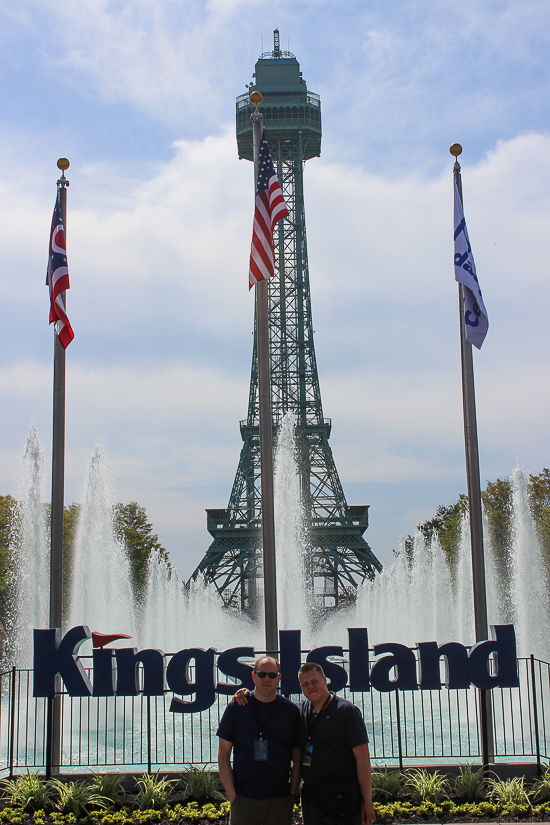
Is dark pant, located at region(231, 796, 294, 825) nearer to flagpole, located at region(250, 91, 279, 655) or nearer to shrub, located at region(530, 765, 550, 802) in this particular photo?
flagpole, located at region(250, 91, 279, 655)

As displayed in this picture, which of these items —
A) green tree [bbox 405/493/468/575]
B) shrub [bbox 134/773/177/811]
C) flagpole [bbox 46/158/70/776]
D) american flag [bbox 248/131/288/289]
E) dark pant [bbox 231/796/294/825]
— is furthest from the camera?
green tree [bbox 405/493/468/575]

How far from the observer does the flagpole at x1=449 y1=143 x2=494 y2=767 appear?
9977 mm

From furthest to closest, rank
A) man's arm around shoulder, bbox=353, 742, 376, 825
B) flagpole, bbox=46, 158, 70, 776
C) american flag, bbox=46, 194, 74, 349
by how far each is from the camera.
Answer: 1. american flag, bbox=46, 194, 74, 349
2. flagpole, bbox=46, 158, 70, 776
3. man's arm around shoulder, bbox=353, 742, 376, 825

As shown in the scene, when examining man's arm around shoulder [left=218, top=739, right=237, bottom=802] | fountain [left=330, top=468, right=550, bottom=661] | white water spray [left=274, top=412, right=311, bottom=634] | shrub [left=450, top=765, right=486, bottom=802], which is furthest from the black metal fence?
white water spray [left=274, top=412, right=311, bottom=634]

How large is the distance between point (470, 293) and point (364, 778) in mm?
7814

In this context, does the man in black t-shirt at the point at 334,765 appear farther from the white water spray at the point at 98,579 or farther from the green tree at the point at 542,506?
the green tree at the point at 542,506

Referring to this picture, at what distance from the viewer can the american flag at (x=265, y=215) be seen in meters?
11.2

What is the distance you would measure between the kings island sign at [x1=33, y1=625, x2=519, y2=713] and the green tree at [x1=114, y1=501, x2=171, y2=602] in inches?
1275

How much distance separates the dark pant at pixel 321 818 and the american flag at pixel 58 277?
800 centimetres

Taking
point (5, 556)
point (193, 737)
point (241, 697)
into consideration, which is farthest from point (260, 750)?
point (5, 556)

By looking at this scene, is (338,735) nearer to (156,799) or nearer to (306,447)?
(156,799)

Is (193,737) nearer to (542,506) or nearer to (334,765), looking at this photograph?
Result: (334,765)

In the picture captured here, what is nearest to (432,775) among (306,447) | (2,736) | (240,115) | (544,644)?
(2,736)

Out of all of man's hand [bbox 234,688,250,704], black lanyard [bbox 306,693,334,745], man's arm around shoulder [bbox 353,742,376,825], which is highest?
man's hand [bbox 234,688,250,704]
